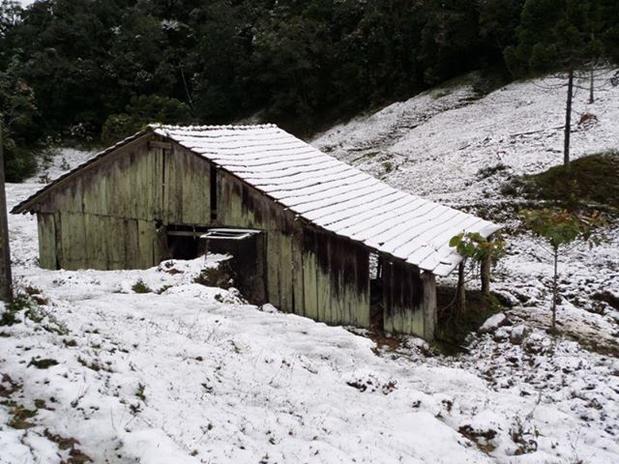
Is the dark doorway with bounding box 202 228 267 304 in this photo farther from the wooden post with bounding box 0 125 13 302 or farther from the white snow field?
the wooden post with bounding box 0 125 13 302

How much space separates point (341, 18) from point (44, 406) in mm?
43362

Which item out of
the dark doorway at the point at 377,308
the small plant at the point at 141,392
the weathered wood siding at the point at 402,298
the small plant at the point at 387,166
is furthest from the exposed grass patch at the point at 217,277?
the small plant at the point at 387,166

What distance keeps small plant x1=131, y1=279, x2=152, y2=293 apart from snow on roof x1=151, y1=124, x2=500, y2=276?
3420mm

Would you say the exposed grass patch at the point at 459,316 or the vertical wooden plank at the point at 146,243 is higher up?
the vertical wooden plank at the point at 146,243

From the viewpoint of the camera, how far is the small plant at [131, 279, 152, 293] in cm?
1199

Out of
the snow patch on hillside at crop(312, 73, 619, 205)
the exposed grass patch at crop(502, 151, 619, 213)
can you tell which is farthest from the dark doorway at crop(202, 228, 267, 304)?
the exposed grass patch at crop(502, 151, 619, 213)

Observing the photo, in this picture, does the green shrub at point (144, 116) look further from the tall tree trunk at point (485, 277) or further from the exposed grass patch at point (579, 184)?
the tall tree trunk at point (485, 277)

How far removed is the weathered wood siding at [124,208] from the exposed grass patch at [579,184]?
13.8 metres

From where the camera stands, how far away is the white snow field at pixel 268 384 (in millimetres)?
5633

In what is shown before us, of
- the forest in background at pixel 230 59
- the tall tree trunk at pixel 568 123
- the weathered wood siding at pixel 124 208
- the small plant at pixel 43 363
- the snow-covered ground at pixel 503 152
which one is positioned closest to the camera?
the small plant at pixel 43 363

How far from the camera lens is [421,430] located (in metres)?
7.07

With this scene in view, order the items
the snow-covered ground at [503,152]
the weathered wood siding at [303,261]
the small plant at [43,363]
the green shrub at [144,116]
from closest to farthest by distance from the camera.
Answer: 1. the small plant at [43,363]
2. the weathered wood siding at [303,261]
3. the snow-covered ground at [503,152]
4. the green shrub at [144,116]

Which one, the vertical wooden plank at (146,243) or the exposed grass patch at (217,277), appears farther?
the vertical wooden plank at (146,243)

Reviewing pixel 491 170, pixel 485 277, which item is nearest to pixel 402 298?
pixel 485 277
